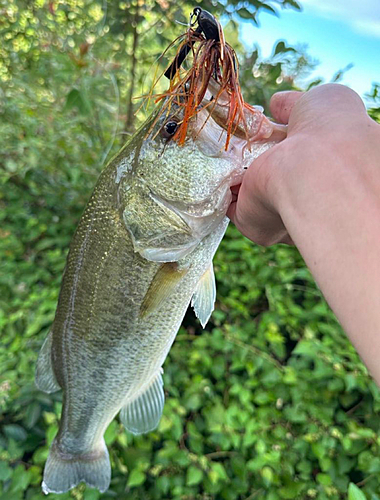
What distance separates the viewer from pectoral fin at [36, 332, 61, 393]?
120 cm

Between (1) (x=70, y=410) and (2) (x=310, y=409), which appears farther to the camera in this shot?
(2) (x=310, y=409)

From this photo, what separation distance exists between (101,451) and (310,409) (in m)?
0.83

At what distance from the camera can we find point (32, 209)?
98.9 inches

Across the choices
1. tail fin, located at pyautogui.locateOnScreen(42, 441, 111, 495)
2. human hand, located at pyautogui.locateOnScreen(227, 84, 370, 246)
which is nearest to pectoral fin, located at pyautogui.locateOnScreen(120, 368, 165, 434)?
tail fin, located at pyautogui.locateOnScreen(42, 441, 111, 495)

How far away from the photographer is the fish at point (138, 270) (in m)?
0.84

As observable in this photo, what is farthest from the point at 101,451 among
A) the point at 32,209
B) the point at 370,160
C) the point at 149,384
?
the point at 32,209

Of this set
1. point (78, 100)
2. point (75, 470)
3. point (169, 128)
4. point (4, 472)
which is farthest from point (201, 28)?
point (4, 472)

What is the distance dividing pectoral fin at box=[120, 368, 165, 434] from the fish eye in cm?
73

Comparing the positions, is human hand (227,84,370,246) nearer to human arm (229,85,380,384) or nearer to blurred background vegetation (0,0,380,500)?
human arm (229,85,380,384)

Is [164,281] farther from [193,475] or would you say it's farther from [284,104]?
[193,475]

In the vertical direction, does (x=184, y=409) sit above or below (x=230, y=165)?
below

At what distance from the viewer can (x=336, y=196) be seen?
58cm

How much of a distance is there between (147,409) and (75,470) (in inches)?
12.5

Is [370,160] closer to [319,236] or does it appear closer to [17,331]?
[319,236]
